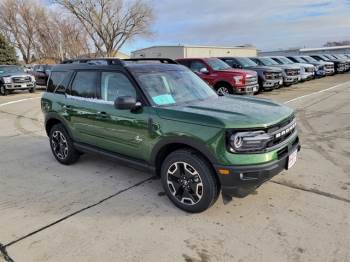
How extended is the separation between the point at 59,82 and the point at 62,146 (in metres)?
1.10

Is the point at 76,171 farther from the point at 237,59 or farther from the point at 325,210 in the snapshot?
the point at 237,59

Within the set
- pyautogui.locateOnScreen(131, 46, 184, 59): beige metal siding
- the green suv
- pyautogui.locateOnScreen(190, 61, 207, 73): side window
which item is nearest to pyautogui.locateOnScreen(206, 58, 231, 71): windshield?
pyautogui.locateOnScreen(190, 61, 207, 73): side window

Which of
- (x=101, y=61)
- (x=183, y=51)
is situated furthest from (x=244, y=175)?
(x=183, y=51)

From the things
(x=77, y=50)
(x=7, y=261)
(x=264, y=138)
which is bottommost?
(x=7, y=261)

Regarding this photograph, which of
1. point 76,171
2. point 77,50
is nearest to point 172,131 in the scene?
point 76,171

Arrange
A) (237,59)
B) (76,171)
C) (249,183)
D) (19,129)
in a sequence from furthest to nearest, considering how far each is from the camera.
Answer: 1. (237,59)
2. (19,129)
3. (76,171)
4. (249,183)

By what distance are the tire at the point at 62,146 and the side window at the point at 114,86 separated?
1268mm

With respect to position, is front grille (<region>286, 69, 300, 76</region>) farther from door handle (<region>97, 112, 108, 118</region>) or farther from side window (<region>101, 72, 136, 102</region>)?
door handle (<region>97, 112, 108, 118</region>)

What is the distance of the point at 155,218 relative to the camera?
3.61 metres

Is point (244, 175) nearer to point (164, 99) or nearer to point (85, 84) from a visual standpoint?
point (164, 99)

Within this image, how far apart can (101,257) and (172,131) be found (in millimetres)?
1494

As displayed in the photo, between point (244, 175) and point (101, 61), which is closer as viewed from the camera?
point (244, 175)

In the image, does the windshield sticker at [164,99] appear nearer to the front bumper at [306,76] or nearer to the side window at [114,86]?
the side window at [114,86]

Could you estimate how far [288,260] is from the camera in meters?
2.81
